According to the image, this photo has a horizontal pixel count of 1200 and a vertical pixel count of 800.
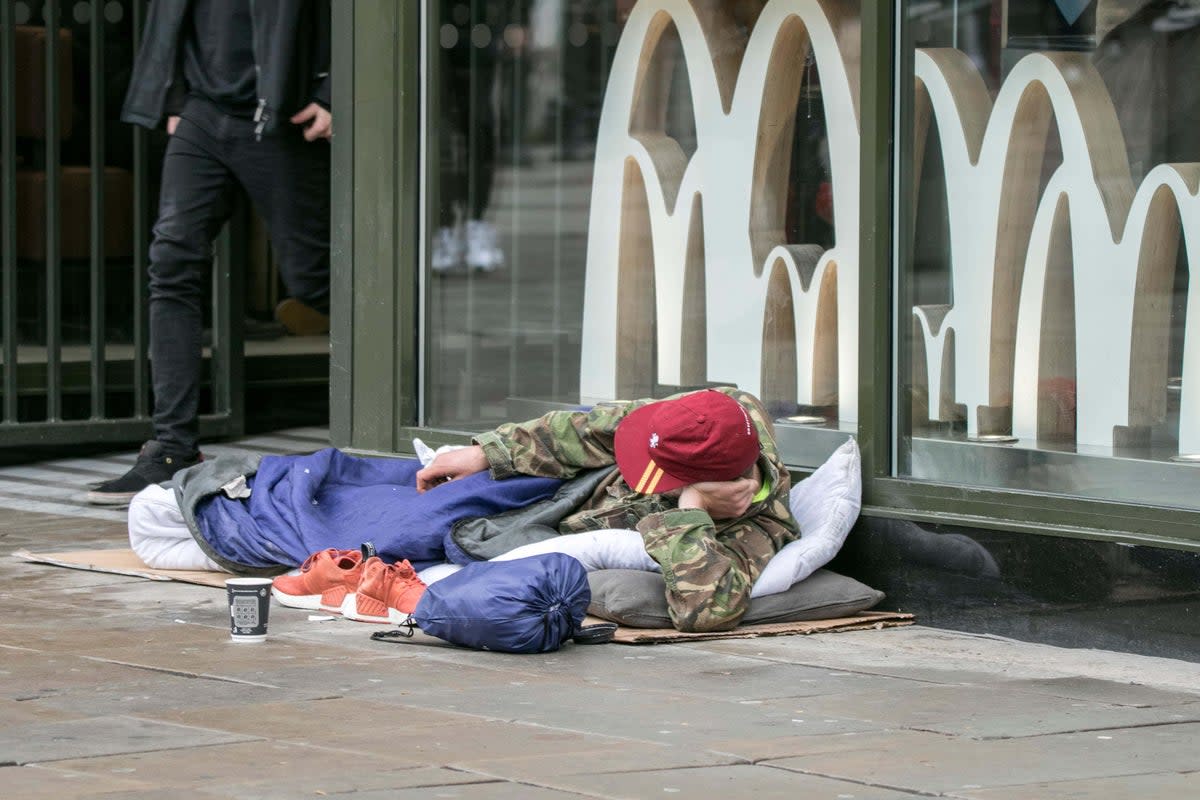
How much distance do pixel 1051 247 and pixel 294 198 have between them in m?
2.85

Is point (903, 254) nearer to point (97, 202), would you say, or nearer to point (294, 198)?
point (294, 198)

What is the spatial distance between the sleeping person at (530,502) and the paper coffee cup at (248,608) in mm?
467

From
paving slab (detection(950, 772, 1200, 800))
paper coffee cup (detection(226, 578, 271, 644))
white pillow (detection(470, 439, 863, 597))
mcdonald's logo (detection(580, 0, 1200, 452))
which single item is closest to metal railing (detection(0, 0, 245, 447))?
Result: mcdonald's logo (detection(580, 0, 1200, 452))

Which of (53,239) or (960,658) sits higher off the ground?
(53,239)

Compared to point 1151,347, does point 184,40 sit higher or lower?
higher

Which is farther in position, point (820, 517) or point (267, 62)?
point (267, 62)

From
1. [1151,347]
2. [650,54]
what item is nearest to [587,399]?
[650,54]

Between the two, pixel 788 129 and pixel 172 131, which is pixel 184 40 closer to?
pixel 172 131

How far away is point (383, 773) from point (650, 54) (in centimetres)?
343

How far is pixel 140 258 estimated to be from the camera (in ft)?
28.3

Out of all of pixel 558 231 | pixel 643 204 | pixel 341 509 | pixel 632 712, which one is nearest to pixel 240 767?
pixel 632 712

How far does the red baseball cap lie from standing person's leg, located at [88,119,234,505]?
8.42ft

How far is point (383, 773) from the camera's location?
12.1 ft

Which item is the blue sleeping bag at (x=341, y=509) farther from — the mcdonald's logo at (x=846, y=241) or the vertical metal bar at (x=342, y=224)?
the mcdonald's logo at (x=846, y=241)
